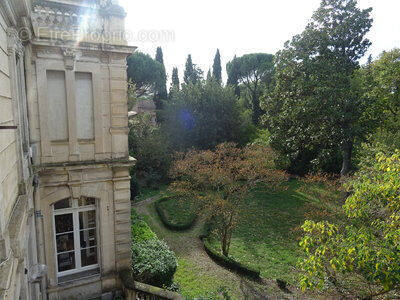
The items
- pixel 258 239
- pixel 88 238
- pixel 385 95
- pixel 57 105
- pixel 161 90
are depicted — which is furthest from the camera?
pixel 161 90

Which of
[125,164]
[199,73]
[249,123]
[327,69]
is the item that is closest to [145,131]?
[249,123]

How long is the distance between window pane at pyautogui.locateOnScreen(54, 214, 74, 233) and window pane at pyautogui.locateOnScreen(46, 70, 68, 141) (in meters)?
2.18

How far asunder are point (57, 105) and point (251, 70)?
127 feet

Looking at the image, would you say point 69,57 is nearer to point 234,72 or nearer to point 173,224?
point 173,224

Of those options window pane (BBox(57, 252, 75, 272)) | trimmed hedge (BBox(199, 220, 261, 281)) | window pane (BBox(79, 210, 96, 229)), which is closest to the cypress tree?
trimmed hedge (BBox(199, 220, 261, 281))

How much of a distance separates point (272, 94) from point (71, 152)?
16.5 m

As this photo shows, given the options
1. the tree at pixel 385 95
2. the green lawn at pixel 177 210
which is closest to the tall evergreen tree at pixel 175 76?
Result: the green lawn at pixel 177 210

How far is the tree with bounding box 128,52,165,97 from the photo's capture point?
3475 cm

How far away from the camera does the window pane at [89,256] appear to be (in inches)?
353

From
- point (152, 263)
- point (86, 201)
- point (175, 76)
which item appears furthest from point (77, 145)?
point (175, 76)

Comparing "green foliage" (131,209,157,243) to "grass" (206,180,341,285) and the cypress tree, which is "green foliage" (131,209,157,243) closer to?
"grass" (206,180,341,285)

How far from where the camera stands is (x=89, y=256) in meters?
9.05

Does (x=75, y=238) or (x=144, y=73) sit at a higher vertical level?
(x=144, y=73)

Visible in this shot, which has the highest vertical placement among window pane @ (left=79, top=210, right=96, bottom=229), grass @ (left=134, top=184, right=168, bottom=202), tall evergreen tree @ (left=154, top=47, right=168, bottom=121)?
tall evergreen tree @ (left=154, top=47, right=168, bottom=121)
